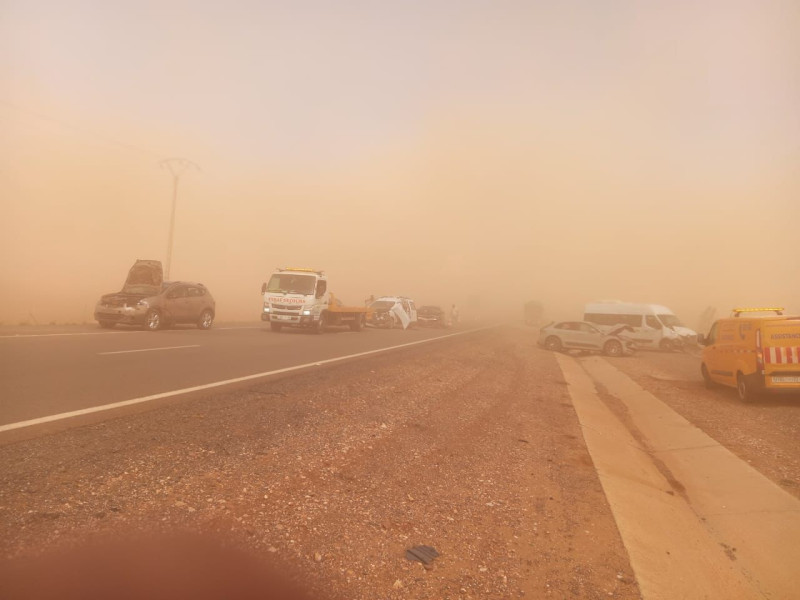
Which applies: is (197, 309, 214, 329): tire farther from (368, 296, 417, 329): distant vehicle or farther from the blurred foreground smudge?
the blurred foreground smudge

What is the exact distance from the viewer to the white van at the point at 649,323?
83.9 feet

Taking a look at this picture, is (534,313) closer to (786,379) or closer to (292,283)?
(292,283)

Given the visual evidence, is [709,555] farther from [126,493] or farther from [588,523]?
[126,493]

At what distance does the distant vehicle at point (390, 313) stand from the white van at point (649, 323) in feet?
40.9

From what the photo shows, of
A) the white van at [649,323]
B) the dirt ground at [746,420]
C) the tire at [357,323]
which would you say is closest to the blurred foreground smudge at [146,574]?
the dirt ground at [746,420]

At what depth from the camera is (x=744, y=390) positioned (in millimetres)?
10406

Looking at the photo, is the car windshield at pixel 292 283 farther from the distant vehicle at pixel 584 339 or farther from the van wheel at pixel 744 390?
the van wheel at pixel 744 390

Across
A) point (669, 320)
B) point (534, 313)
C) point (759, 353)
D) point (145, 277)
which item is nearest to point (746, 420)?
point (759, 353)

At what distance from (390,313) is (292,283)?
36.3 ft

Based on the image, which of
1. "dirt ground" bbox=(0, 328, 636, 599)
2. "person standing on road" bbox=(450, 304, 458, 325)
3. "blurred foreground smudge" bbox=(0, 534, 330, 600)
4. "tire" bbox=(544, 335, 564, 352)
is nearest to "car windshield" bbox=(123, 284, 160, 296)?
"dirt ground" bbox=(0, 328, 636, 599)

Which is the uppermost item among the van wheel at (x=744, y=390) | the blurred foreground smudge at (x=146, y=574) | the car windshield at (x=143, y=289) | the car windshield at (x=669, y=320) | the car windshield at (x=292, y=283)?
the car windshield at (x=292, y=283)

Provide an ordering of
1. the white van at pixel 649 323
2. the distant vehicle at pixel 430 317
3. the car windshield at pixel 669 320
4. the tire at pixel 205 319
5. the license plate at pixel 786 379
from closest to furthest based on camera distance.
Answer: the license plate at pixel 786 379 → the tire at pixel 205 319 → the white van at pixel 649 323 → the car windshield at pixel 669 320 → the distant vehicle at pixel 430 317

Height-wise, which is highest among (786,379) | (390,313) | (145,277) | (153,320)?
(145,277)

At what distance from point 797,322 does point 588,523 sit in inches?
345
